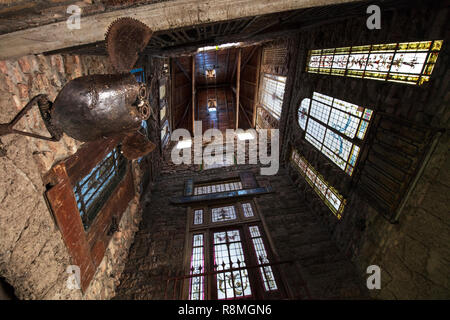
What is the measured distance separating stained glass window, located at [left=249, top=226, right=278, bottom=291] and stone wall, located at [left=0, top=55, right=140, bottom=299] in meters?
4.10

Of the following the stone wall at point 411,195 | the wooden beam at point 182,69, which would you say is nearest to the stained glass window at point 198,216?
the stone wall at point 411,195

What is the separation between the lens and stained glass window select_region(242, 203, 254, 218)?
6.81 meters

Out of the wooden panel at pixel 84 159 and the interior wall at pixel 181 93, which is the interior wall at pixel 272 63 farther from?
the wooden panel at pixel 84 159

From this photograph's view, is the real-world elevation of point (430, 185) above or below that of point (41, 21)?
below

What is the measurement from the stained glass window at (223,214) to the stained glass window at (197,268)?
887 mm

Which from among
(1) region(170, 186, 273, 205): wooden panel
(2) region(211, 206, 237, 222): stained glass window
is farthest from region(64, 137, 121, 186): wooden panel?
(2) region(211, 206, 237, 222): stained glass window

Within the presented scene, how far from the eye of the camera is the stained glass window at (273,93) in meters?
10.5

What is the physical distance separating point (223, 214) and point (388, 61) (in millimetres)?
6196

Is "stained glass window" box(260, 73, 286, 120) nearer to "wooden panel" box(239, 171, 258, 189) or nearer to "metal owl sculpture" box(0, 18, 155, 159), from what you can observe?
Result: "wooden panel" box(239, 171, 258, 189)

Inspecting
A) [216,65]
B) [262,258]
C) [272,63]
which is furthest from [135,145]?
[216,65]
